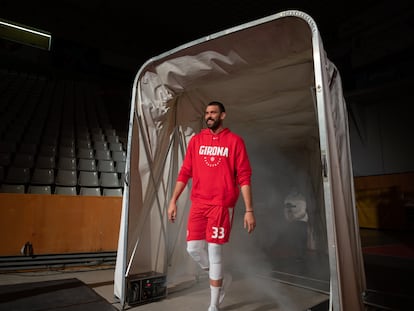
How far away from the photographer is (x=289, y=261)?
3.95 meters

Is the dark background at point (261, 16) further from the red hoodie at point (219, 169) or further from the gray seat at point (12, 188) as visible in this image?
the red hoodie at point (219, 169)

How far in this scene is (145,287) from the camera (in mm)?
2408

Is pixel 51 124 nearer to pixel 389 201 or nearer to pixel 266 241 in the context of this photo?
pixel 266 241

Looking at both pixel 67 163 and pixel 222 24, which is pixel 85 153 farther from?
pixel 222 24

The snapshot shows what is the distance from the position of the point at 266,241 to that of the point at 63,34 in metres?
11.0

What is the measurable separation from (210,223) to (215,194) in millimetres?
235

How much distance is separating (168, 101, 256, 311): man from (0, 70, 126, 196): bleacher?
2.94 meters

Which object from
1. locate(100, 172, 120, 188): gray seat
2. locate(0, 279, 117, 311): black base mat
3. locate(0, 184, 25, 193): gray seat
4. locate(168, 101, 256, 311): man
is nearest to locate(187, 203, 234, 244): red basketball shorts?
locate(168, 101, 256, 311): man

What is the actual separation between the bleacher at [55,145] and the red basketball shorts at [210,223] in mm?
2946

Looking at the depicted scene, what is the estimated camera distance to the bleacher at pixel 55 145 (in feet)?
14.8

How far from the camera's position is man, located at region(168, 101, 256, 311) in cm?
206

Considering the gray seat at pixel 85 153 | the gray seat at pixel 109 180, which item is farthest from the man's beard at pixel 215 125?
the gray seat at pixel 85 153

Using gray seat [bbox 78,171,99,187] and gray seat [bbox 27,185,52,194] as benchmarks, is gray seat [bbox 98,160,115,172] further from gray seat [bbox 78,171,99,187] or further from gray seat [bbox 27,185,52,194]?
gray seat [bbox 27,185,52,194]

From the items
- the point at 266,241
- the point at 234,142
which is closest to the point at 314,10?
the point at 266,241
